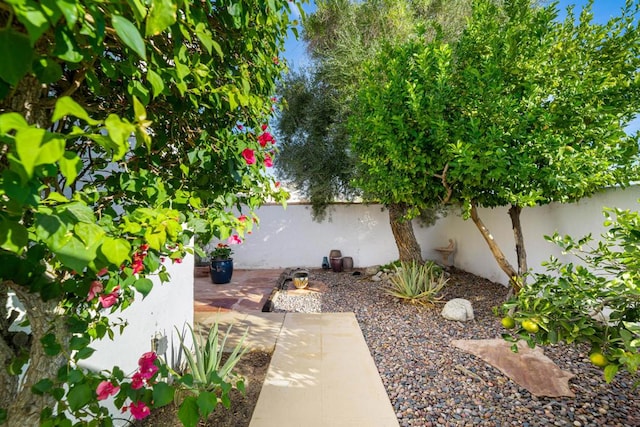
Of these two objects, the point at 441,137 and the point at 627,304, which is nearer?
the point at 627,304

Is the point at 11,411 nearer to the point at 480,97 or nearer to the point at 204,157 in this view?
the point at 204,157

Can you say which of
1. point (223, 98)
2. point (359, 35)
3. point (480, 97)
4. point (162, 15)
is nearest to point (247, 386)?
point (223, 98)

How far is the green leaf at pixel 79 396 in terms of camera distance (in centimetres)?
75

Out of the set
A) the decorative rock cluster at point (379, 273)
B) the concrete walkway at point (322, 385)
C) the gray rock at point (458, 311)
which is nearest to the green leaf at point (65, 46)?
the concrete walkway at point (322, 385)

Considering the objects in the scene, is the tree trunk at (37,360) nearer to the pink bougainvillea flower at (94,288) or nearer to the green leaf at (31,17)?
the pink bougainvillea flower at (94,288)

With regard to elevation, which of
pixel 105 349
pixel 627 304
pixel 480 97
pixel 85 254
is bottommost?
pixel 105 349

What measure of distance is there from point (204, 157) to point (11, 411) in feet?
3.32

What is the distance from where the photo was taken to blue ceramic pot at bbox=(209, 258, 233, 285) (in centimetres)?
682

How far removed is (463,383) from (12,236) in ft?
10.8

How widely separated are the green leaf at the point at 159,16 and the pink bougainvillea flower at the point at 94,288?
2.43ft

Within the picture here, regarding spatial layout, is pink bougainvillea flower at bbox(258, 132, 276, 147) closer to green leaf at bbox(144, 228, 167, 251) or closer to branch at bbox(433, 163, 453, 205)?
green leaf at bbox(144, 228, 167, 251)

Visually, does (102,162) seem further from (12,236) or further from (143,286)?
(12,236)

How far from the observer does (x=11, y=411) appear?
844mm

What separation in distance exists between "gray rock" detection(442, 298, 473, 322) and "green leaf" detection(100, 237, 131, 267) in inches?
179
